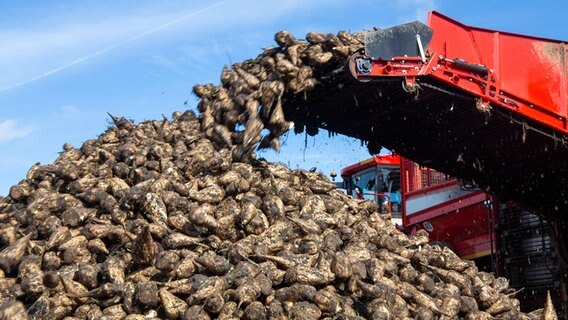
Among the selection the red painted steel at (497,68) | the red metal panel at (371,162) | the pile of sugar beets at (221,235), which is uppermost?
the red metal panel at (371,162)

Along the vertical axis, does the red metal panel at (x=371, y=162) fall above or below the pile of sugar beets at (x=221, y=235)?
above

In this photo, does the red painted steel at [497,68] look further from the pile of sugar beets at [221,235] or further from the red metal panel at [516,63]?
the pile of sugar beets at [221,235]

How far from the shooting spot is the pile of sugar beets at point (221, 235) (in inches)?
187

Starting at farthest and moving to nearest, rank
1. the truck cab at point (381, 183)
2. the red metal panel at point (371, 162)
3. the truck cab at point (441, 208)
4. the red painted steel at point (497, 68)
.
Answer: the red metal panel at point (371, 162)
the truck cab at point (381, 183)
the truck cab at point (441, 208)
the red painted steel at point (497, 68)

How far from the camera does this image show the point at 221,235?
5.28m

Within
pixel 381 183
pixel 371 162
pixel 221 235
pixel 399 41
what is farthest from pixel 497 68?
pixel 371 162

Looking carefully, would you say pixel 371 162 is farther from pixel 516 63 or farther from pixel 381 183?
pixel 516 63

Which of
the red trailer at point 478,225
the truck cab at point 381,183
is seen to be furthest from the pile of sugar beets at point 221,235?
the truck cab at point 381,183

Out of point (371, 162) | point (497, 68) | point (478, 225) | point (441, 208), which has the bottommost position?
point (478, 225)

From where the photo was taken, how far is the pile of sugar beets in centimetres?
474

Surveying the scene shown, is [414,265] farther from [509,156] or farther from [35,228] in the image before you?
[35,228]

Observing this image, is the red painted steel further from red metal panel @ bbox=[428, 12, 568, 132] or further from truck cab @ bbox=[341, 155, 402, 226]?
truck cab @ bbox=[341, 155, 402, 226]

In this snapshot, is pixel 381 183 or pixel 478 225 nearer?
pixel 478 225

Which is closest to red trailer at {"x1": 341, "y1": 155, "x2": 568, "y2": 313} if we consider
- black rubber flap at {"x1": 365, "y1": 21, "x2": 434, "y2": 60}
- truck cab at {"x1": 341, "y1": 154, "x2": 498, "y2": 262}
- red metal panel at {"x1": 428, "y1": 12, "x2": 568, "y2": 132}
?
truck cab at {"x1": 341, "y1": 154, "x2": 498, "y2": 262}
